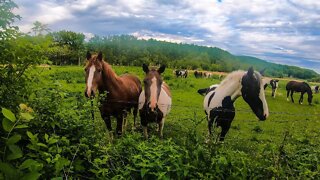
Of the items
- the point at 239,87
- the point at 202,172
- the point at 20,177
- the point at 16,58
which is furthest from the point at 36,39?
the point at 239,87

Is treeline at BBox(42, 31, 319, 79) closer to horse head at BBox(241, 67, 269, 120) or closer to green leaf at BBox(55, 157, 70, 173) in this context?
horse head at BBox(241, 67, 269, 120)

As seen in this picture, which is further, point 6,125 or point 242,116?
point 242,116

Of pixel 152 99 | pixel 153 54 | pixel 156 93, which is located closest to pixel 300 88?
pixel 156 93

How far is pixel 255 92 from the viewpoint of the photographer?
6.34 m

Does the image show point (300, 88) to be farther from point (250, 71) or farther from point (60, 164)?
point (60, 164)

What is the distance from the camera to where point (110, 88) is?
6926 millimetres

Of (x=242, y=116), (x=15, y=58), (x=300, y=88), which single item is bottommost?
(x=242, y=116)

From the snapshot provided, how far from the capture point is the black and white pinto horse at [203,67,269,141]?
6359mm

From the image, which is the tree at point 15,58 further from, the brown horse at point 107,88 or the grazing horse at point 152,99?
the grazing horse at point 152,99

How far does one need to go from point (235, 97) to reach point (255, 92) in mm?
500

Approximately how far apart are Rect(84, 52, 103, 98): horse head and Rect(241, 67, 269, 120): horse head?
2962 millimetres

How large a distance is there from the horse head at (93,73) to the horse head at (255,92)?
9.72 feet

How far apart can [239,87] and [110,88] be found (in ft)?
9.01

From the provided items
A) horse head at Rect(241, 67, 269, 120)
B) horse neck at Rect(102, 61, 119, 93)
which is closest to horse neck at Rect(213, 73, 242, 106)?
horse head at Rect(241, 67, 269, 120)
